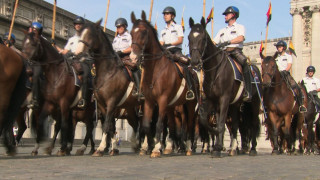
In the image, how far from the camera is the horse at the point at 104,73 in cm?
1193

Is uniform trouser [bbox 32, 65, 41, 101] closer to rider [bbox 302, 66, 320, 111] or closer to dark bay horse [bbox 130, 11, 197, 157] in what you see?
dark bay horse [bbox 130, 11, 197, 157]

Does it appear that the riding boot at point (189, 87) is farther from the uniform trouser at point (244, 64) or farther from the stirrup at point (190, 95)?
the uniform trouser at point (244, 64)

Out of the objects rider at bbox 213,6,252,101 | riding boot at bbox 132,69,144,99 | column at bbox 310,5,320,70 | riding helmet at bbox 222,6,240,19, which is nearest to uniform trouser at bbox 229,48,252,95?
rider at bbox 213,6,252,101

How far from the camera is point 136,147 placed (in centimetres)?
1552

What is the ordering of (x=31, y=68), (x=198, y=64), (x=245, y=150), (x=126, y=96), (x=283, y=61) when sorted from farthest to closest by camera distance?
(x=283, y=61) → (x=245, y=150) → (x=126, y=96) → (x=31, y=68) → (x=198, y=64)

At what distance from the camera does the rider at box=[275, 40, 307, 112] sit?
16.0m

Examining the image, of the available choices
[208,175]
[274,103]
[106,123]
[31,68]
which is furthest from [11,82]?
[274,103]

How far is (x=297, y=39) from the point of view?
217 ft

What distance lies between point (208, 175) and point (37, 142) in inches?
280

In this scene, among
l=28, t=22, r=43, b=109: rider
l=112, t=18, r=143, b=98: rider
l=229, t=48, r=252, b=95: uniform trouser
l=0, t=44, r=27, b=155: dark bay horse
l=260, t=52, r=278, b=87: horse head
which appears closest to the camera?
l=0, t=44, r=27, b=155: dark bay horse

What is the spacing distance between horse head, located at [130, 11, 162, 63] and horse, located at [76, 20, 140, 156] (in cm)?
97

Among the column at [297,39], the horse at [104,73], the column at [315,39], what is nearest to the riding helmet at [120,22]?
the horse at [104,73]

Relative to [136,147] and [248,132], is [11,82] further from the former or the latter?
[248,132]

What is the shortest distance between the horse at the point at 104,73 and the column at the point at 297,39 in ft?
184
